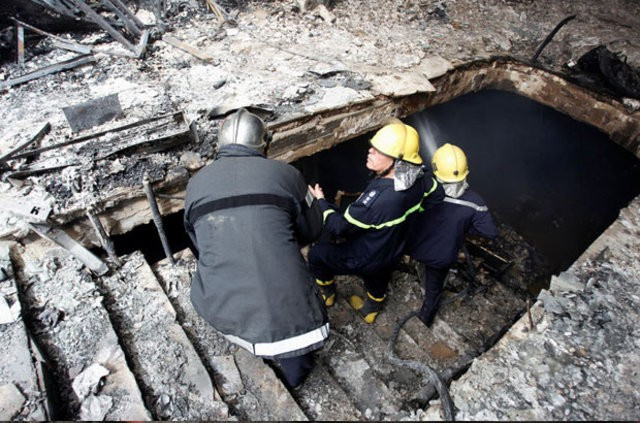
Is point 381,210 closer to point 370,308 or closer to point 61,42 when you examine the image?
point 370,308

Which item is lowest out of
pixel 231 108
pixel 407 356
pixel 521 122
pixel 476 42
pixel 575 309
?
pixel 407 356

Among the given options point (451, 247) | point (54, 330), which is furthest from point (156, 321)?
point (451, 247)

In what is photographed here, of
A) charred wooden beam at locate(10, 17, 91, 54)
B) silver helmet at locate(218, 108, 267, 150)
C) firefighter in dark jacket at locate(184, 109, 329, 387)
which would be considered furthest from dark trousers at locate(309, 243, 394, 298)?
charred wooden beam at locate(10, 17, 91, 54)

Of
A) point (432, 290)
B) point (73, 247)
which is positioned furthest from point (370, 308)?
point (73, 247)

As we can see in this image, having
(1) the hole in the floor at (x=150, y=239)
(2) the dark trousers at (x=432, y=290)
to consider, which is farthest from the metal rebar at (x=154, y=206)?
(2) the dark trousers at (x=432, y=290)

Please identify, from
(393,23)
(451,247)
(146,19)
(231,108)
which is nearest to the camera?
(451,247)

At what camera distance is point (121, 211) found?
3148mm

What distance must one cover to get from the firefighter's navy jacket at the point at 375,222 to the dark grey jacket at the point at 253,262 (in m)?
0.64

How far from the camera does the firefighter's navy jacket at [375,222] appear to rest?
2.68 meters

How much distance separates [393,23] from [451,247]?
160 inches

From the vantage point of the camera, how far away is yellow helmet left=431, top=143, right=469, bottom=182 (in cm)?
304

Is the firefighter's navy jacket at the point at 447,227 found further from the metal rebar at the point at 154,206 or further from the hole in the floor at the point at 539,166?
the hole in the floor at the point at 539,166

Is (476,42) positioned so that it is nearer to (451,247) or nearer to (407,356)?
(451,247)

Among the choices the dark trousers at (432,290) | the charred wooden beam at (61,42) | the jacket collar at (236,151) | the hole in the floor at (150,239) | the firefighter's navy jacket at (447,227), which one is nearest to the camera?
the jacket collar at (236,151)
